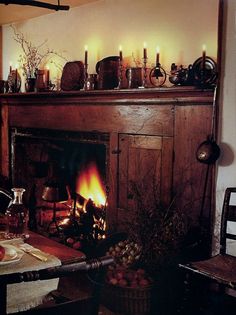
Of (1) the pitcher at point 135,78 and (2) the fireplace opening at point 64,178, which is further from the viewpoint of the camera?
(2) the fireplace opening at point 64,178

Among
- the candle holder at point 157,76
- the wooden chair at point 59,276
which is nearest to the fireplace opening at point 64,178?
the candle holder at point 157,76

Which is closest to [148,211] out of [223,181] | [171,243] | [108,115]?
[171,243]

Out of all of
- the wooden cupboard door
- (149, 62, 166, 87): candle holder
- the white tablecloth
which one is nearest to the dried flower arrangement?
(149, 62, 166, 87): candle holder

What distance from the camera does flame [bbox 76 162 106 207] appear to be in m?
4.65

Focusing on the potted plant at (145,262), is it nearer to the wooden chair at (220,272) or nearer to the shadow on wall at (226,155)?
the wooden chair at (220,272)

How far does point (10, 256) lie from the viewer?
2.23 metres

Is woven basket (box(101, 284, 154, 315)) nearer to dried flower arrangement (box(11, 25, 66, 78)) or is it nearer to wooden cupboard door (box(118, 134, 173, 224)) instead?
wooden cupboard door (box(118, 134, 173, 224))

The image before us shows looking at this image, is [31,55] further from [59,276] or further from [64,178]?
[59,276]

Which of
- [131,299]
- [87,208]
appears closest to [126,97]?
[87,208]

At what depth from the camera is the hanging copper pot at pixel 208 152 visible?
318cm

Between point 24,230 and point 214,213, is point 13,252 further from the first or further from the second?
point 214,213

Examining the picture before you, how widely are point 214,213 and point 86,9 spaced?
2392 mm

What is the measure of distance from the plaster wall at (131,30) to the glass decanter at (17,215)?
5.73 feet

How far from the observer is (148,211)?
352cm
